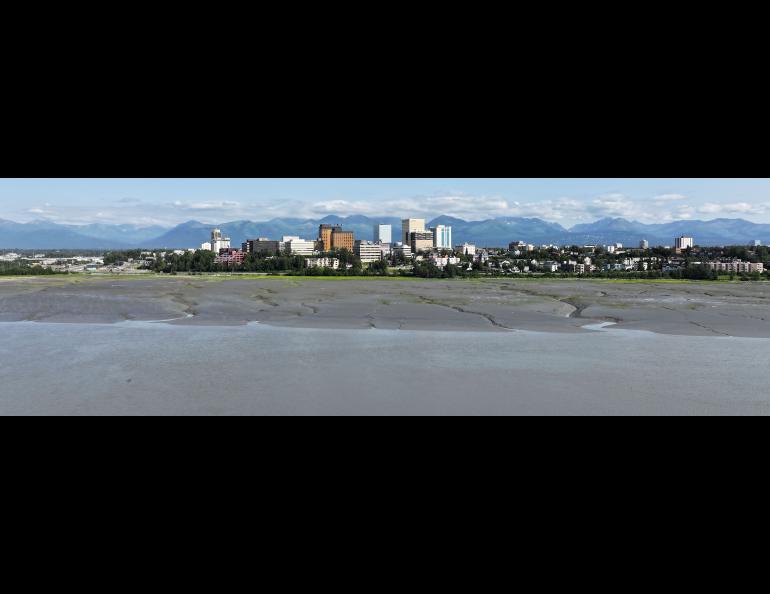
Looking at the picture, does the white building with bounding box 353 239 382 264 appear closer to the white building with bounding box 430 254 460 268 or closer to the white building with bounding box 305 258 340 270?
the white building with bounding box 305 258 340 270

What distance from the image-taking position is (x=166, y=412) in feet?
14.3

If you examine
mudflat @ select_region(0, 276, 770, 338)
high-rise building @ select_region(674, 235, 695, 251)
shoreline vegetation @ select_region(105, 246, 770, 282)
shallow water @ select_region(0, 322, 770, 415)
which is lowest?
shallow water @ select_region(0, 322, 770, 415)

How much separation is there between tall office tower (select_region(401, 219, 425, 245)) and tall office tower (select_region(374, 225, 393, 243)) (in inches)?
20.9

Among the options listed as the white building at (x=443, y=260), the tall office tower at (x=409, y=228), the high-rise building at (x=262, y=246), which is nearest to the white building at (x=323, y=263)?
the high-rise building at (x=262, y=246)

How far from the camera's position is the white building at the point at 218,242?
24.5 m

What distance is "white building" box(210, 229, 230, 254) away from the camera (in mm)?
24453

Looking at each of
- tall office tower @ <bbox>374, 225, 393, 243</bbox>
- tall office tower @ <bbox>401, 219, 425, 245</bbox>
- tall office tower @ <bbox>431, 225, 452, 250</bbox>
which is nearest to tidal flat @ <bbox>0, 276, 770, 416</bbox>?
tall office tower @ <bbox>374, 225, 393, 243</bbox>

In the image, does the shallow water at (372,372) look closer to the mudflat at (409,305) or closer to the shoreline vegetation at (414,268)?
the mudflat at (409,305)

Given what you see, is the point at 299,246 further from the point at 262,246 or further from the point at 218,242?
the point at 218,242

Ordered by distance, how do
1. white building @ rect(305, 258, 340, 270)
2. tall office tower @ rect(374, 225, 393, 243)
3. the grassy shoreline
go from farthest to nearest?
tall office tower @ rect(374, 225, 393, 243), white building @ rect(305, 258, 340, 270), the grassy shoreline

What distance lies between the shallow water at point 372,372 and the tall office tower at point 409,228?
16.9m
